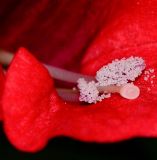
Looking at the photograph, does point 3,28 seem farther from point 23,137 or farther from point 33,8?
point 23,137

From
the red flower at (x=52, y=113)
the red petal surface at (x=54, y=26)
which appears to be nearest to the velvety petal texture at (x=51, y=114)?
the red flower at (x=52, y=113)

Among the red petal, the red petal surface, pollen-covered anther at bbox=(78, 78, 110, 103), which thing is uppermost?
the red petal surface

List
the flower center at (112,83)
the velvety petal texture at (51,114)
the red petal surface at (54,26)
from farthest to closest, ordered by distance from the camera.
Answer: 1. the red petal surface at (54,26)
2. the flower center at (112,83)
3. the velvety petal texture at (51,114)

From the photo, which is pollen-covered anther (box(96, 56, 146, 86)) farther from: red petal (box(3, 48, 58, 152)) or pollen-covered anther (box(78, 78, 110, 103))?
red petal (box(3, 48, 58, 152))

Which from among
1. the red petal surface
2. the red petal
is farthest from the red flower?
the red petal surface

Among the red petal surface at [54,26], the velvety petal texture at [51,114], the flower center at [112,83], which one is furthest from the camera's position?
the red petal surface at [54,26]

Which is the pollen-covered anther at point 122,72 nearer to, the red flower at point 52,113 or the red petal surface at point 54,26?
the red flower at point 52,113
